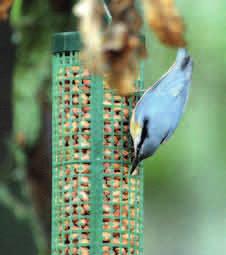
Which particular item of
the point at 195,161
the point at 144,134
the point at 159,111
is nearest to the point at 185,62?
the point at 159,111

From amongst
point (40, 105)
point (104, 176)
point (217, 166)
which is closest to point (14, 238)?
point (40, 105)

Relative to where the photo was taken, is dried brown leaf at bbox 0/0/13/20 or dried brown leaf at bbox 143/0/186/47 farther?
dried brown leaf at bbox 0/0/13/20

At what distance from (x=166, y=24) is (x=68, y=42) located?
2.90 m

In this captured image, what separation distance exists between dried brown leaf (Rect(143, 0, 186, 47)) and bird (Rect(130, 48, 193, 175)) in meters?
2.69

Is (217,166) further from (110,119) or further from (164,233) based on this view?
(110,119)

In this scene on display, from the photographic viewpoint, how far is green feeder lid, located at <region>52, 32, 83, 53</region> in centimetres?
433

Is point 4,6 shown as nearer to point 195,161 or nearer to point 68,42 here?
point 68,42

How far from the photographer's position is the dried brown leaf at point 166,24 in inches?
58.1

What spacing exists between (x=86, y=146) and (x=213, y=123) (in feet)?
10.7

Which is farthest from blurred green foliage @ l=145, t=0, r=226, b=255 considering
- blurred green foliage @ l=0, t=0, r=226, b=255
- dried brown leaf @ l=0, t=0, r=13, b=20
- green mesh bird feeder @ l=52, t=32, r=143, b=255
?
dried brown leaf @ l=0, t=0, r=13, b=20

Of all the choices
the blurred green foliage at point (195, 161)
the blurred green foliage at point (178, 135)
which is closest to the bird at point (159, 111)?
the blurred green foliage at point (178, 135)

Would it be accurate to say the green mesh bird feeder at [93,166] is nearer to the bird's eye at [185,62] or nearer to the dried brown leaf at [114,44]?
the bird's eye at [185,62]

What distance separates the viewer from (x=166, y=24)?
1.49 m

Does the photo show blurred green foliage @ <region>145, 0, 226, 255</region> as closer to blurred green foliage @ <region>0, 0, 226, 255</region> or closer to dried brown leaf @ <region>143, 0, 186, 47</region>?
blurred green foliage @ <region>0, 0, 226, 255</region>
